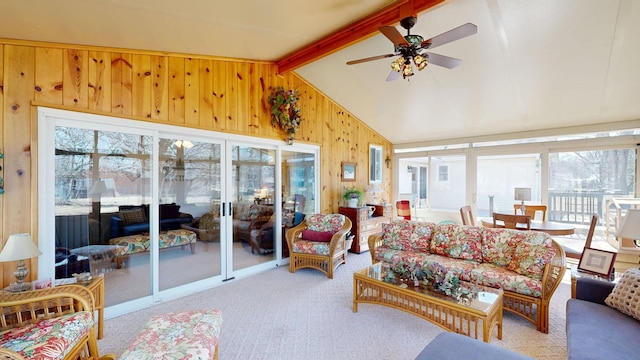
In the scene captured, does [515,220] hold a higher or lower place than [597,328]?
higher

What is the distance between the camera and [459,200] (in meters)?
6.33

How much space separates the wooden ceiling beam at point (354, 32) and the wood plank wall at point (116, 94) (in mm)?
594

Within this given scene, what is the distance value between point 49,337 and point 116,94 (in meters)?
2.38

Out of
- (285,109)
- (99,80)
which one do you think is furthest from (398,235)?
(99,80)

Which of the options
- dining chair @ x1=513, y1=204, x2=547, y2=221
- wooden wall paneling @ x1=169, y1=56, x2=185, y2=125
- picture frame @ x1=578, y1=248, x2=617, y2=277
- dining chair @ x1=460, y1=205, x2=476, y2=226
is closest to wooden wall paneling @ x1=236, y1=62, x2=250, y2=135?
wooden wall paneling @ x1=169, y1=56, x2=185, y2=125

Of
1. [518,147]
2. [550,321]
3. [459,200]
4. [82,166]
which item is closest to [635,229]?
[550,321]

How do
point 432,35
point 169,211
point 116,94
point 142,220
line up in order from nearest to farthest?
point 116,94 → point 142,220 → point 432,35 → point 169,211

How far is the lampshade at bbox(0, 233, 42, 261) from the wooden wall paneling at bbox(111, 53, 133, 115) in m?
1.45

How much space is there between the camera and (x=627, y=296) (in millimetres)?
1949

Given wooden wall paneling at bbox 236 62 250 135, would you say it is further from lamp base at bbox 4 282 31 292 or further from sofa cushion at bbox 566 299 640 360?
sofa cushion at bbox 566 299 640 360

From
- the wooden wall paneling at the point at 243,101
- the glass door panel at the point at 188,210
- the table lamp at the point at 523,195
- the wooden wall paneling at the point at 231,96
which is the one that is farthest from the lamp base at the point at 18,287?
the table lamp at the point at 523,195

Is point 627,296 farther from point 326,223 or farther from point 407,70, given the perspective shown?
point 326,223

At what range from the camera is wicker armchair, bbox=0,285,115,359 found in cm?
163

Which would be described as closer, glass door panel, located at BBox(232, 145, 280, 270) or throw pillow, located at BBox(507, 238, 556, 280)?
throw pillow, located at BBox(507, 238, 556, 280)
